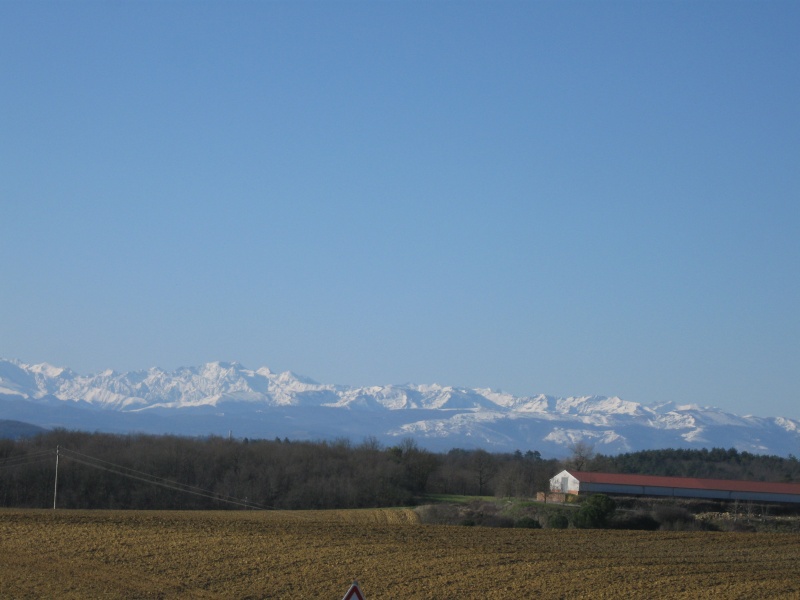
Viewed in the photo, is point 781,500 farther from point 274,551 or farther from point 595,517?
point 274,551

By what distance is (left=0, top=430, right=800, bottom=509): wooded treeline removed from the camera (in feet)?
298

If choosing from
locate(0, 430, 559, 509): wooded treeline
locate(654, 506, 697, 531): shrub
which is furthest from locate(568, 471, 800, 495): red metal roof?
locate(654, 506, 697, 531): shrub

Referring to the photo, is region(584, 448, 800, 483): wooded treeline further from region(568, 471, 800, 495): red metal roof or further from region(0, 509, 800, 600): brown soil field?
region(0, 509, 800, 600): brown soil field

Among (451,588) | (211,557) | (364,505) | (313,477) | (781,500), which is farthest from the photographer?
(313,477)

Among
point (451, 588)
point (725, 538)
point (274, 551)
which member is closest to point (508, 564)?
point (451, 588)

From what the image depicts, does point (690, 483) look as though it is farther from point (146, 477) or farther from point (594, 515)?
point (146, 477)

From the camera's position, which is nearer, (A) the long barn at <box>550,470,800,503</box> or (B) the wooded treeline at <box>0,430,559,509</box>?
(A) the long barn at <box>550,470,800,503</box>

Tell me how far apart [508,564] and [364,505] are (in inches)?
2429

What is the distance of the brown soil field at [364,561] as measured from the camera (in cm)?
2623

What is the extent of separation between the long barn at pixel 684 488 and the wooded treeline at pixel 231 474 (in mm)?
12639

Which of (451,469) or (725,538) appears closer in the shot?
(725,538)

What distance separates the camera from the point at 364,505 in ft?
302

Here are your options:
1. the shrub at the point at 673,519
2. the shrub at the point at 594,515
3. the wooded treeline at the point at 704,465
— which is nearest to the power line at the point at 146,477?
the shrub at the point at 673,519

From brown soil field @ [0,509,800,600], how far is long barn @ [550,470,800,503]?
42081 millimetres
